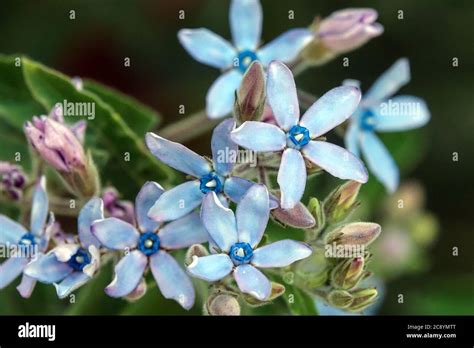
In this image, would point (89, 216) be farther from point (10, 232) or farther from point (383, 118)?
point (383, 118)

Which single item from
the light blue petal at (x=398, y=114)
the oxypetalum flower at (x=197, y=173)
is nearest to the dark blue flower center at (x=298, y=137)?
the oxypetalum flower at (x=197, y=173)

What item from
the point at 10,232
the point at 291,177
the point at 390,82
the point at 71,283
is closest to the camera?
the point at 291,177

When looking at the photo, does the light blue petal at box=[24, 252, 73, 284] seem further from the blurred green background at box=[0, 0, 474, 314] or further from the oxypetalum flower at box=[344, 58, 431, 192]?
the blurred green background at box=[0, 0, 474, 314]

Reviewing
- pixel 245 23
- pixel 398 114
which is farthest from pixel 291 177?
pixel 398 114

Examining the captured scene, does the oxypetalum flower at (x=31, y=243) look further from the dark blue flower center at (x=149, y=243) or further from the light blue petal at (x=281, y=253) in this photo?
the light blue petal at (x=281, y=253)

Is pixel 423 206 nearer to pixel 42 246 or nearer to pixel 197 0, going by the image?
pixel 197 0

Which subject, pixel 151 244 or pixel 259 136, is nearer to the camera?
pixel 259 136

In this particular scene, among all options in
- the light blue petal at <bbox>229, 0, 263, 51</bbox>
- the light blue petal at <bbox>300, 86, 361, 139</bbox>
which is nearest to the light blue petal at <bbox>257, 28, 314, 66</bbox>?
the light blue petal at <bbox>229, 0, 263, 51</bbox>
